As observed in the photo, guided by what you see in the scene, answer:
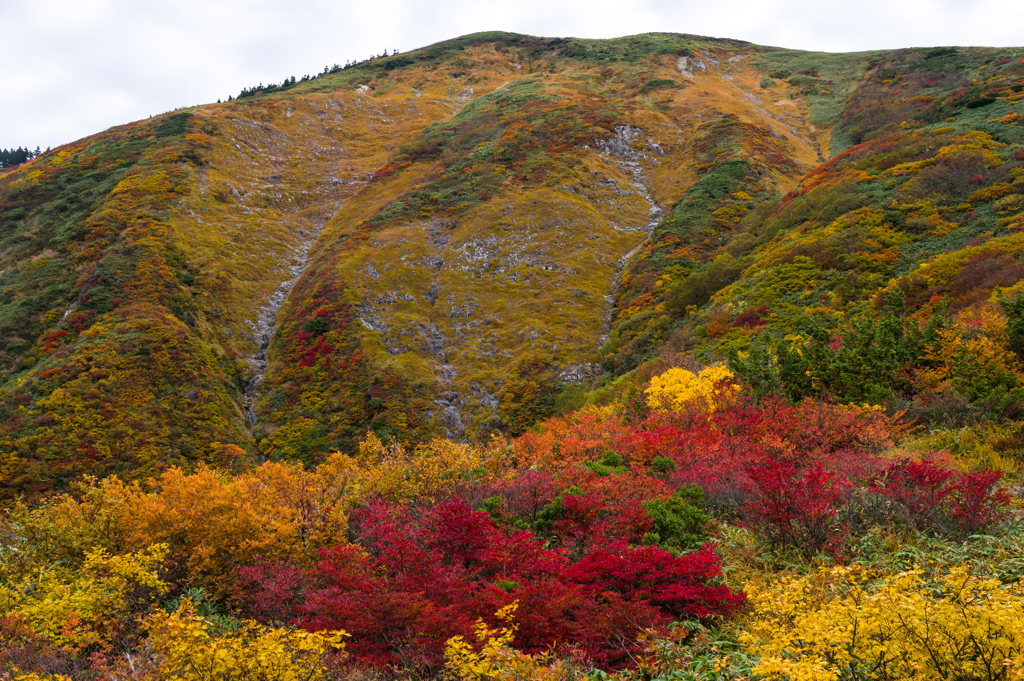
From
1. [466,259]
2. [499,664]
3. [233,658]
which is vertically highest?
[466,259]

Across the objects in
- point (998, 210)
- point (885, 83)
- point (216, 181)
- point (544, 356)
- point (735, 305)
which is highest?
point (885, 83)

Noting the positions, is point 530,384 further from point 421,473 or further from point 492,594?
point 492,594

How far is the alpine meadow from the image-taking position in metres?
7.18

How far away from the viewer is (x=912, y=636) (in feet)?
14.6

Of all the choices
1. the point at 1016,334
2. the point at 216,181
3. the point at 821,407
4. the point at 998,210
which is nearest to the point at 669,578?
the point at 821,407

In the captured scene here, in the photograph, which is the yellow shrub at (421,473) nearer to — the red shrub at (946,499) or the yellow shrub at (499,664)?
the yellow shrub at (499,664)

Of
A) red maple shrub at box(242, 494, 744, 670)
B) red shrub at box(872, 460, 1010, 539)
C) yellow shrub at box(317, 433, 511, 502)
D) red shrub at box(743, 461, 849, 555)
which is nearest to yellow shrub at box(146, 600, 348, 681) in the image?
red maple shrub at box(242, 494, 744, 670)

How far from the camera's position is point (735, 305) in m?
30.9

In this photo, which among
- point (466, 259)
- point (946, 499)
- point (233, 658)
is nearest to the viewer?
point (233, 658)

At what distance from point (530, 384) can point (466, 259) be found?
17.1m

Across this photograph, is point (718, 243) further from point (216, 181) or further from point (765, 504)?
point (216, 181)

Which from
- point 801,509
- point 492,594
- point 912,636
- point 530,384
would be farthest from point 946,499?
point 530,384

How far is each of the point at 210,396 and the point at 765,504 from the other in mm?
36912

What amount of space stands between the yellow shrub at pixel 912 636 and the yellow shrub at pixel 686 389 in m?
13.7
